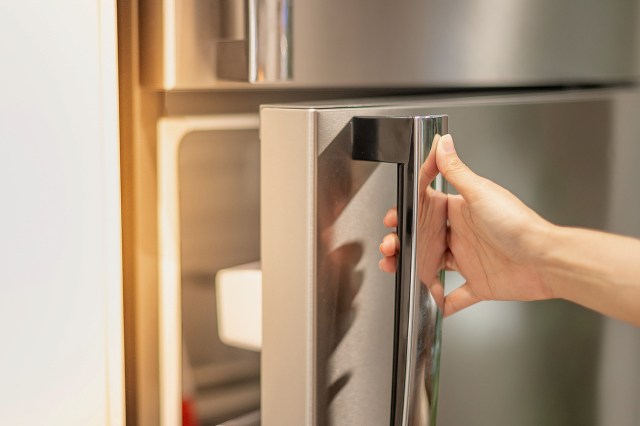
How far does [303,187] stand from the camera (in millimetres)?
386

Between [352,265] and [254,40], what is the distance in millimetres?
134

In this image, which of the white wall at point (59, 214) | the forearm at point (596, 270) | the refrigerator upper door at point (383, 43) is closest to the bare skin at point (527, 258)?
the forearm at point (596, 270)

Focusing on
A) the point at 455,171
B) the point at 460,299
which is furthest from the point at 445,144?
the point at 460,299

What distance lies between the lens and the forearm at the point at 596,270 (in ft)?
1.70

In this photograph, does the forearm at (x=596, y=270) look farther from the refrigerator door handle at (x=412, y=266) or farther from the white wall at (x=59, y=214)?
the white wall at (x=59, y=214)

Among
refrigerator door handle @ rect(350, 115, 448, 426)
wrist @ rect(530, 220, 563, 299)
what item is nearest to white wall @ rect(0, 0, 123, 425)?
refrigerator door handle @ rect(350, 115, 448, 426)

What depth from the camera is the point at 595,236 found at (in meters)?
0.55

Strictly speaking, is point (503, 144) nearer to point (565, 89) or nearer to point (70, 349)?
point (565, 89)

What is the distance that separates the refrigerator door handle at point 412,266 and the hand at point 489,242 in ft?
0.13

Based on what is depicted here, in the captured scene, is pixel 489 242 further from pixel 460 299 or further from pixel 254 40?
pixel 254 40

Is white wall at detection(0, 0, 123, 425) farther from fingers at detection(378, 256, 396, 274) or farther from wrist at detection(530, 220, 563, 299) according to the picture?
wrist at detection(530, 220, 563, 299)

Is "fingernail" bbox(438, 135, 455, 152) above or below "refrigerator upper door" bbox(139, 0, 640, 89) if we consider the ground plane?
below

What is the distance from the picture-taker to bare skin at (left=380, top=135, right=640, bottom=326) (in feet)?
1.67

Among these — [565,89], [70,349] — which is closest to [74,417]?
[70,349]
